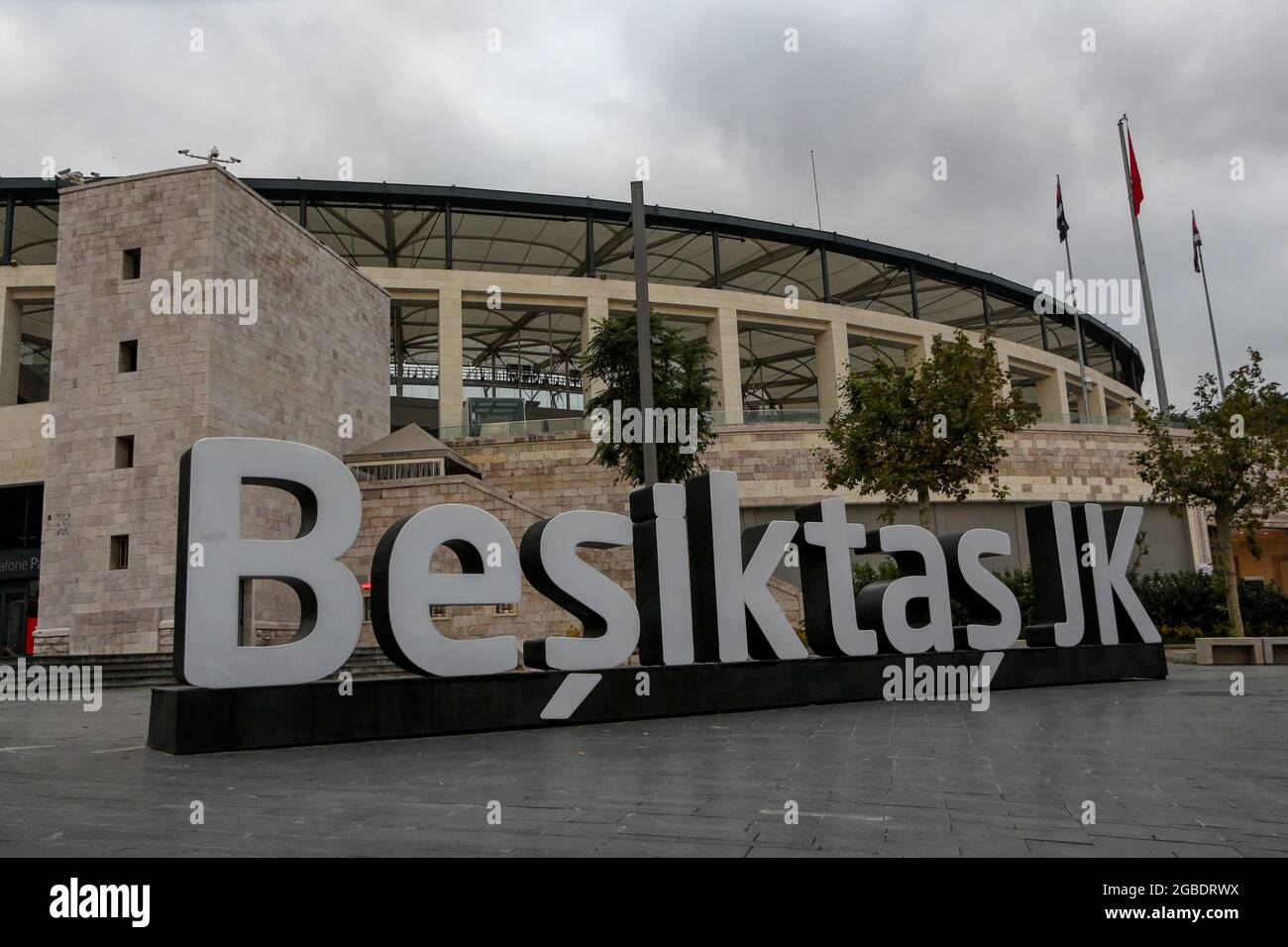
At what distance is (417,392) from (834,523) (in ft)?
141

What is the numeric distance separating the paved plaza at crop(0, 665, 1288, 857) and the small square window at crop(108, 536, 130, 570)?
16.8 metres

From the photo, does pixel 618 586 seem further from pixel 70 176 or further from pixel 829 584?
pixel 70 176

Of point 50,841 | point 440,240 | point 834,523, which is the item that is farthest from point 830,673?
point 440,240

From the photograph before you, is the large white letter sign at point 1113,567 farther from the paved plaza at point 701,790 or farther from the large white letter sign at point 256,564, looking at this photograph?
the large white letter sign at point 256,564

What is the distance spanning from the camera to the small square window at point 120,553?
997 inches

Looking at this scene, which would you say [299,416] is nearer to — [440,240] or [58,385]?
[58,385]

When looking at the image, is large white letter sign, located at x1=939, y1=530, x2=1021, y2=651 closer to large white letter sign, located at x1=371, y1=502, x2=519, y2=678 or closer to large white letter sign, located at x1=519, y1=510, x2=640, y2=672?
large white letter sign, located at x1=519, y1=510, x2=640, y2=672

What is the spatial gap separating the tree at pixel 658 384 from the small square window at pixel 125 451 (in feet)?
42.0

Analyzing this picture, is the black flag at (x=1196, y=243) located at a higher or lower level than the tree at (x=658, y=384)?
higher

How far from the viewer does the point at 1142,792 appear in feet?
18.4

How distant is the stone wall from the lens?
2516 cm

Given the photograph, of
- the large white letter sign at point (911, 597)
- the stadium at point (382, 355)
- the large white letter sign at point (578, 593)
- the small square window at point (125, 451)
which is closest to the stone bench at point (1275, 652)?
the large white letter sign at point (911, 597)

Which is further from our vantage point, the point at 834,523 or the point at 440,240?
the point at 440,240

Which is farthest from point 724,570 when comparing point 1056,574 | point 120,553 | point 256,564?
point 120,553
